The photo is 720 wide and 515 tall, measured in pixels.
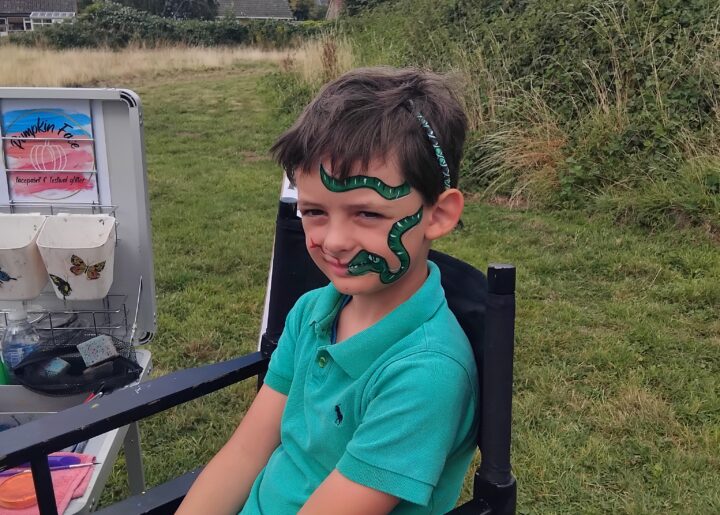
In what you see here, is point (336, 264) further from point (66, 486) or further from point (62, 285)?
point (62, 285)

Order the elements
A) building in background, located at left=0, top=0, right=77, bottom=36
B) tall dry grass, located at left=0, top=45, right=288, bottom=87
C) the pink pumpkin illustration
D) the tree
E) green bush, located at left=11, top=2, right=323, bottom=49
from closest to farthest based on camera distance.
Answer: the pink pumpkin illustration, tall dry grass, located at left=0, top=45, right=288, bottom=87, green bush, located at left=11, top=2, right=323, bottom=49, the tree, building in background, located at left=0, top=0, right=77, bottom=36

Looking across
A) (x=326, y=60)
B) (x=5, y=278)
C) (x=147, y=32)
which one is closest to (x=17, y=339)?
(x=5, y=278)

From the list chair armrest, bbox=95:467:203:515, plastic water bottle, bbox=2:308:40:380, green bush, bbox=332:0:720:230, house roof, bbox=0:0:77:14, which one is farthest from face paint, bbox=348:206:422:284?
house roof, bbox=0:0:77:14

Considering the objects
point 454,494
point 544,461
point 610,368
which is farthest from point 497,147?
point 454,494

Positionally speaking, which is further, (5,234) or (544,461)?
(544,461)

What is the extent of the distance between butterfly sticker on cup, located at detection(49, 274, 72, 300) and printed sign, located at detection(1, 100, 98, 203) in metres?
0.24

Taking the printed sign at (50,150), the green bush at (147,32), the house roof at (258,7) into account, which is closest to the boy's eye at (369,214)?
the printed sign at (50,150)

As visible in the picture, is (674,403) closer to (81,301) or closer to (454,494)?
(454,494)

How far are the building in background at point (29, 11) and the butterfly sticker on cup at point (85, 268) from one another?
50.1m

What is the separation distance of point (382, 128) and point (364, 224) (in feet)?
0.55

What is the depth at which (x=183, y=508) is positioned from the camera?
1.48m

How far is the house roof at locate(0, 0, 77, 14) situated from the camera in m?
46.7

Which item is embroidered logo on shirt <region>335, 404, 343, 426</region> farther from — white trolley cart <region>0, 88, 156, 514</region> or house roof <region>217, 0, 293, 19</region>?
house roof <region>217, 0, 293, 19</region>

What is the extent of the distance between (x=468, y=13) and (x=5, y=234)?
669cm
